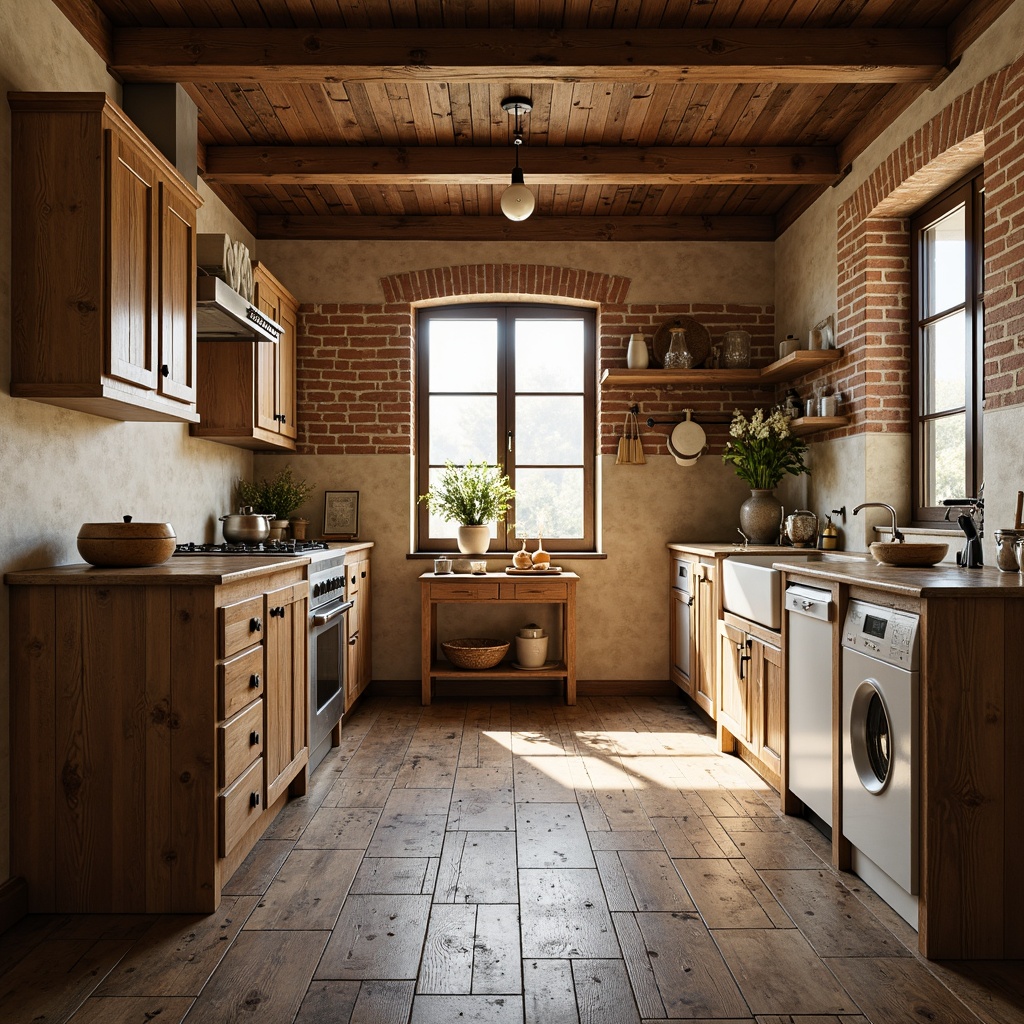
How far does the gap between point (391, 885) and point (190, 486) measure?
229 centimetres

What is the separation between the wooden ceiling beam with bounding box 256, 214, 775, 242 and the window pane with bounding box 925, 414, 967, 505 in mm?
2104

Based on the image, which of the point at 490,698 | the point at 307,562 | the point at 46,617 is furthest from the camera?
the point at 490,698

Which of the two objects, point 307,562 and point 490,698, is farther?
point 490,698

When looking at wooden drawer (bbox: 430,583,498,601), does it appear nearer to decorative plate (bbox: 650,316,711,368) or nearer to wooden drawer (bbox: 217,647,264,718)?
decorative plate (bbox: 650,316,711,368)

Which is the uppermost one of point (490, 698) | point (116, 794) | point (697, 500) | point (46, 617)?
point (697, 500)

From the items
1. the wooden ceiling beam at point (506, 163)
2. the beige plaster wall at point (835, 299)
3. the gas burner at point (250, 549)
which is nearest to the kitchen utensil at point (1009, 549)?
the beige plaster wall at point (835, 299)

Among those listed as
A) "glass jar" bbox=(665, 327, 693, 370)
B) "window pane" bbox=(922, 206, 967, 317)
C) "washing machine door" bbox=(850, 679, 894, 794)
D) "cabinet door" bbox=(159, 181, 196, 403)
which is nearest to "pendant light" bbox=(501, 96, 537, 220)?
"cabinet door" bbox=(159, 181, 196, 403)

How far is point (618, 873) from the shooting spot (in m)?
2.56

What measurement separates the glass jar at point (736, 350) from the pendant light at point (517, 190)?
1.81 m

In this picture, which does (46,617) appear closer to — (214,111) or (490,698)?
(214,111)

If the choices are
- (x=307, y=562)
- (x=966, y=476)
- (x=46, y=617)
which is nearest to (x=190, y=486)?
(x=307, y=562)

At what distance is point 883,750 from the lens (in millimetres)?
2412

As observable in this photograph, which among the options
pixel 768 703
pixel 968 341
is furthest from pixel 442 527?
pixel 968 341

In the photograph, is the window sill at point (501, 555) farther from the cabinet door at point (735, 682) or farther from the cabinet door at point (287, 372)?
the cabinet door at point (735, 682)
